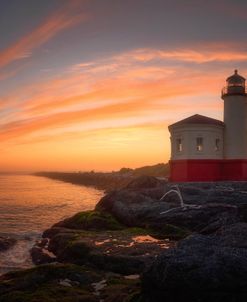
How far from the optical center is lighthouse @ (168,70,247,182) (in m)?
26.6

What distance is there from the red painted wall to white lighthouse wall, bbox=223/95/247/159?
666mm

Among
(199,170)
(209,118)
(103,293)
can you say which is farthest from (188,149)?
(103,293)

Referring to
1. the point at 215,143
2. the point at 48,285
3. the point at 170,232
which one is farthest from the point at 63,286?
the point at 215,143

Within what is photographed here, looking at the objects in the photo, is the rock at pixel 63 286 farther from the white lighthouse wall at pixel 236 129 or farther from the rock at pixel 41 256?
the white lighthouse wall at pixel 236 129

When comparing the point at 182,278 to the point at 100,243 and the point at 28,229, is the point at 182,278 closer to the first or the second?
the point at 100,243

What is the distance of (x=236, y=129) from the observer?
27.6m

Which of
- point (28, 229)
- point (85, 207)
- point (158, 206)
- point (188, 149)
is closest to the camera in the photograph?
point (158, 206)

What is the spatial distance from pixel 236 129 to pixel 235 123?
447 millimetres

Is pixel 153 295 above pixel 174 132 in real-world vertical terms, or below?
below

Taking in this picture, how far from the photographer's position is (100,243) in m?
14.7

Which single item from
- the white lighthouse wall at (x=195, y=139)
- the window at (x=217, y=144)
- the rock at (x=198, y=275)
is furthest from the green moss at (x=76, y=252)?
the window at (x=217, y=144)

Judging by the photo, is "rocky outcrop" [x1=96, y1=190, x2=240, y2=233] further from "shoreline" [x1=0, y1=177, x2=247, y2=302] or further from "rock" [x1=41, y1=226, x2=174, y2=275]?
"rock" [x1=41, y1=226, x2=174, y2=275]

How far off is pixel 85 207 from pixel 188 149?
15.6 metres

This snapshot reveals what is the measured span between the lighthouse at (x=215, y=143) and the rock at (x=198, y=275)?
18522 mm
